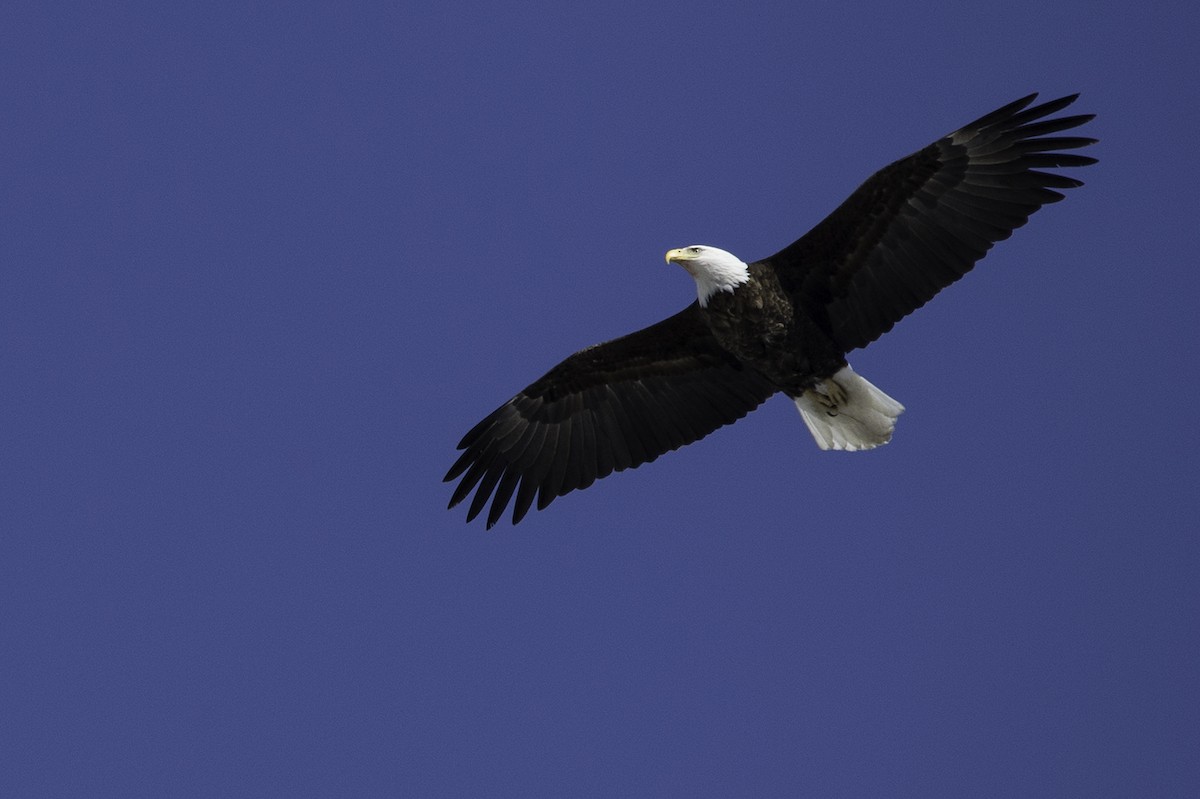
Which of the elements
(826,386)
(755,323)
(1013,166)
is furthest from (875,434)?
(1013,166)

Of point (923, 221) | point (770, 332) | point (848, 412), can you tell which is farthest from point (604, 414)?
point (923, 221)

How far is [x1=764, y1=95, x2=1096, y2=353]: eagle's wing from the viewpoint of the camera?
11359 millimetres

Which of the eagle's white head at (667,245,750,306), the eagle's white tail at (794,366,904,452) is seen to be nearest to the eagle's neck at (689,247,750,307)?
the eagle's white head at (667,245,750,306)

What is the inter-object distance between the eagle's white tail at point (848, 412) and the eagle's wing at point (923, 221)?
1.02ft

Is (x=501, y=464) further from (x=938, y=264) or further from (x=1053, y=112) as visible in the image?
(x=1053, y=112)

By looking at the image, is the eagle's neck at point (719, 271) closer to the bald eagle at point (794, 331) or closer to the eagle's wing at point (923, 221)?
the bald eagle at point (794, 331)

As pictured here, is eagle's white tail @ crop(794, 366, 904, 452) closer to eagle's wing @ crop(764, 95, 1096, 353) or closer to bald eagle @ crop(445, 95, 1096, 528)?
bald eagle @ crop(445, 95, 1096, 528)

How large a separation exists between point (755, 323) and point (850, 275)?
2.45 ft

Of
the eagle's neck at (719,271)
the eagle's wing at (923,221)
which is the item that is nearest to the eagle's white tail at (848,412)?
the eagle's wing at (923,221)

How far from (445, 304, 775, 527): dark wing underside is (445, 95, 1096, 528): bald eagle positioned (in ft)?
0.03

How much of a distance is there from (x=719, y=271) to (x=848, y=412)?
4.83ft

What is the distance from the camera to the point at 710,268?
38.2 feet

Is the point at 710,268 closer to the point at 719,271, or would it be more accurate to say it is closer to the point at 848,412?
the point at 719,271

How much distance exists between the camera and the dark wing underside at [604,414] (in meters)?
12.5
